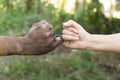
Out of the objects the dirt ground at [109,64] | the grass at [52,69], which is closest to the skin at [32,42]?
the grass at [52,69]

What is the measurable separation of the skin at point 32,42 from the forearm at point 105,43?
28 cm

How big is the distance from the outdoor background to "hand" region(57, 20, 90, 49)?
58.0 inches

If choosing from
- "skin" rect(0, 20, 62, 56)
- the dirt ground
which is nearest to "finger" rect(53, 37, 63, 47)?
"skin" rect(0, 20, 62, 56)

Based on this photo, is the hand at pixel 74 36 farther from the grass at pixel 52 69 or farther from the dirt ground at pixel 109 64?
the dirt ground at pixel 109 64

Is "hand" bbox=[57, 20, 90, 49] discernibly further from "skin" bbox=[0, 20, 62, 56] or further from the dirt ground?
the dirt ground

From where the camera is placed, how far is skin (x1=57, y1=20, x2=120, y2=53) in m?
2.73

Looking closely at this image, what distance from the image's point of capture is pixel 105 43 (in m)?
2.78

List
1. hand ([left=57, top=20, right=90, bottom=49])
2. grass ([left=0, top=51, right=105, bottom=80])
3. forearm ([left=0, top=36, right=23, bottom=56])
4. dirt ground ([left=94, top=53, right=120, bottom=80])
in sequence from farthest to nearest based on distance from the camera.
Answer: dirt ground ([left=94, top=53, right=120, bottom=80]) < grass ([left=0, top=51, right=105, bottom=80]) < hand ([left=57, top=20, right=90, bottom=49]) < forearm ([left=0, top=36, right=23, bottom=56])

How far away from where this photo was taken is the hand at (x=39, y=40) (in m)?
2.61

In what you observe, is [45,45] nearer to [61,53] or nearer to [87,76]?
[87,76]

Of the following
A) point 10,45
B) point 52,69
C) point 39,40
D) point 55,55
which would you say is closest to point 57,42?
point 39,40

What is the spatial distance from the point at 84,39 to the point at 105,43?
137mm

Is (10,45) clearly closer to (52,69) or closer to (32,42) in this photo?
(32,42)

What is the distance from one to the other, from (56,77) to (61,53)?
0.47 metres
